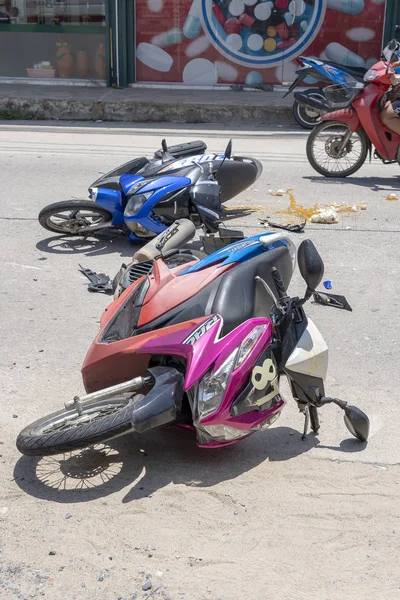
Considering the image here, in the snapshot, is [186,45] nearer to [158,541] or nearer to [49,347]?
[49,347]

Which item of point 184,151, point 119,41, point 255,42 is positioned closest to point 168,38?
point 119,41

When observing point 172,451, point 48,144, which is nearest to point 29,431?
point 172,451

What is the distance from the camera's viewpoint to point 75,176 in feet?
32.8

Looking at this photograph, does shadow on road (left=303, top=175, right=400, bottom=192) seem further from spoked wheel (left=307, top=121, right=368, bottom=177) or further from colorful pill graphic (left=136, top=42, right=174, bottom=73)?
colorful pill graphic (left=136, top=42, right=174, bottom=73)

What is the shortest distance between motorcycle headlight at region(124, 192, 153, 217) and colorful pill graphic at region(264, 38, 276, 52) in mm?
10405

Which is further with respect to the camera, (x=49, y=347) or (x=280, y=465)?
(x=49, y=347)

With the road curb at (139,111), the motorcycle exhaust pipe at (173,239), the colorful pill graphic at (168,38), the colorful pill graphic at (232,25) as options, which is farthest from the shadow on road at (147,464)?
the colorful pill graphic at (168,38)

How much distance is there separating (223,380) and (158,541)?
0.71 meters

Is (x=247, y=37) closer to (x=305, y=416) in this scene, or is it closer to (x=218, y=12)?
(x=218, y=12)

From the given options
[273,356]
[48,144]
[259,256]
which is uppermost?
[259,256]

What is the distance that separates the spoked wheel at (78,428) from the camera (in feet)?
11.6

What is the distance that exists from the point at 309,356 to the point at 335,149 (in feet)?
21.8

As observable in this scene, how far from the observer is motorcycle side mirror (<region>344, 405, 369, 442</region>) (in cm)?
405

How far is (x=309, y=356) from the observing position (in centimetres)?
386
